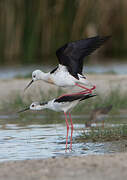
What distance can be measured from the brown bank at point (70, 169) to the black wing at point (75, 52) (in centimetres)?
231

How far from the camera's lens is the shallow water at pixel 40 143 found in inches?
253

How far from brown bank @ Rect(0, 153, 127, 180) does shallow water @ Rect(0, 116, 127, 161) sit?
85 centimetres

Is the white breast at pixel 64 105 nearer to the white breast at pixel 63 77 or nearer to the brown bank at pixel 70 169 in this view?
the white breast at pixel 63 77

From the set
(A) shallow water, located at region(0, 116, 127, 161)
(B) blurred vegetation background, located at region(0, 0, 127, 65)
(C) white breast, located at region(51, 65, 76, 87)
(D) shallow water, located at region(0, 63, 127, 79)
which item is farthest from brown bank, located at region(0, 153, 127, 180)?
(D) shallow water, located at region(0, 63, 127, 79)

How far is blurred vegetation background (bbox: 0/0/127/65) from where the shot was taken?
1591 centimetres

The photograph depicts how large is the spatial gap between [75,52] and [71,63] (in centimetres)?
16

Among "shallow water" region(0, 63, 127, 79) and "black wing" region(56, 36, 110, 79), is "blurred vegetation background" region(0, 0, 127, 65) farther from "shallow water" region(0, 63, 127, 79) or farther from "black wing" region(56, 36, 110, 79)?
"black wing" region(56, 36, 110, 79)

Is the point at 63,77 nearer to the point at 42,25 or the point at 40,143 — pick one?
the point at 40,143

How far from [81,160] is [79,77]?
2.50m

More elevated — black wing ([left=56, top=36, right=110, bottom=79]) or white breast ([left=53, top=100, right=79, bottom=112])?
black wing ([left=56, top=36, right=110, bottom=79])

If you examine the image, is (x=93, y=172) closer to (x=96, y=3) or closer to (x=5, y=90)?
(x=5, y=90)

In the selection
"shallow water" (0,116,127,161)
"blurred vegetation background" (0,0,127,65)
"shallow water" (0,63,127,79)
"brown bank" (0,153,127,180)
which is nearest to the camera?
"brown bank" (0,153,127,180)

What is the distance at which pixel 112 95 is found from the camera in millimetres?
10492

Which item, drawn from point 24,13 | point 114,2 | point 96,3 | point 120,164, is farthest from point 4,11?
point 120,164
